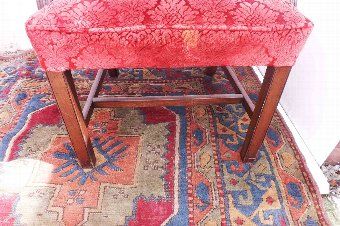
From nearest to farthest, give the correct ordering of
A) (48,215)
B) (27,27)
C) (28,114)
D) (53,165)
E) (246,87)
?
1. (27,27)
2. (48,215)
3. (53,165)
4. (28,114)
5. (246,87)

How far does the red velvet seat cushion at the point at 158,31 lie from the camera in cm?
79

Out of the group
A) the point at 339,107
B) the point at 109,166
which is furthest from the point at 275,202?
the point at 109,166

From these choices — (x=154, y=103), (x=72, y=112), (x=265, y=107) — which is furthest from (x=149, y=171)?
(x=265, y=107)

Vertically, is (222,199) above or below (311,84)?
below

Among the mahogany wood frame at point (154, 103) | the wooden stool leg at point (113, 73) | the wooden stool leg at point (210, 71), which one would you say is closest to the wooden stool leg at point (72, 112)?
the mahogany wood frame at point (154, 103)

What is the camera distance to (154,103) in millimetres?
1225

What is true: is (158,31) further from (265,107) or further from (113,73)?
(113,73)

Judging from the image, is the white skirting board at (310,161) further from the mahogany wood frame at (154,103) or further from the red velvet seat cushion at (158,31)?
the red velvet seat cushion at (158,31)

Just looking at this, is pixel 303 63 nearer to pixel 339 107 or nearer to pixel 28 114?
pixel 339 107

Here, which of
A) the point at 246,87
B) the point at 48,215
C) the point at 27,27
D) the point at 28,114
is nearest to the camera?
the point at 27,27

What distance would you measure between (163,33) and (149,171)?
0.61 meters

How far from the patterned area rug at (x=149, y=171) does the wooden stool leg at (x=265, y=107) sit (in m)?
0.09

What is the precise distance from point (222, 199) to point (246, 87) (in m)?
0.75

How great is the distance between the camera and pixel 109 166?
3.98ft
